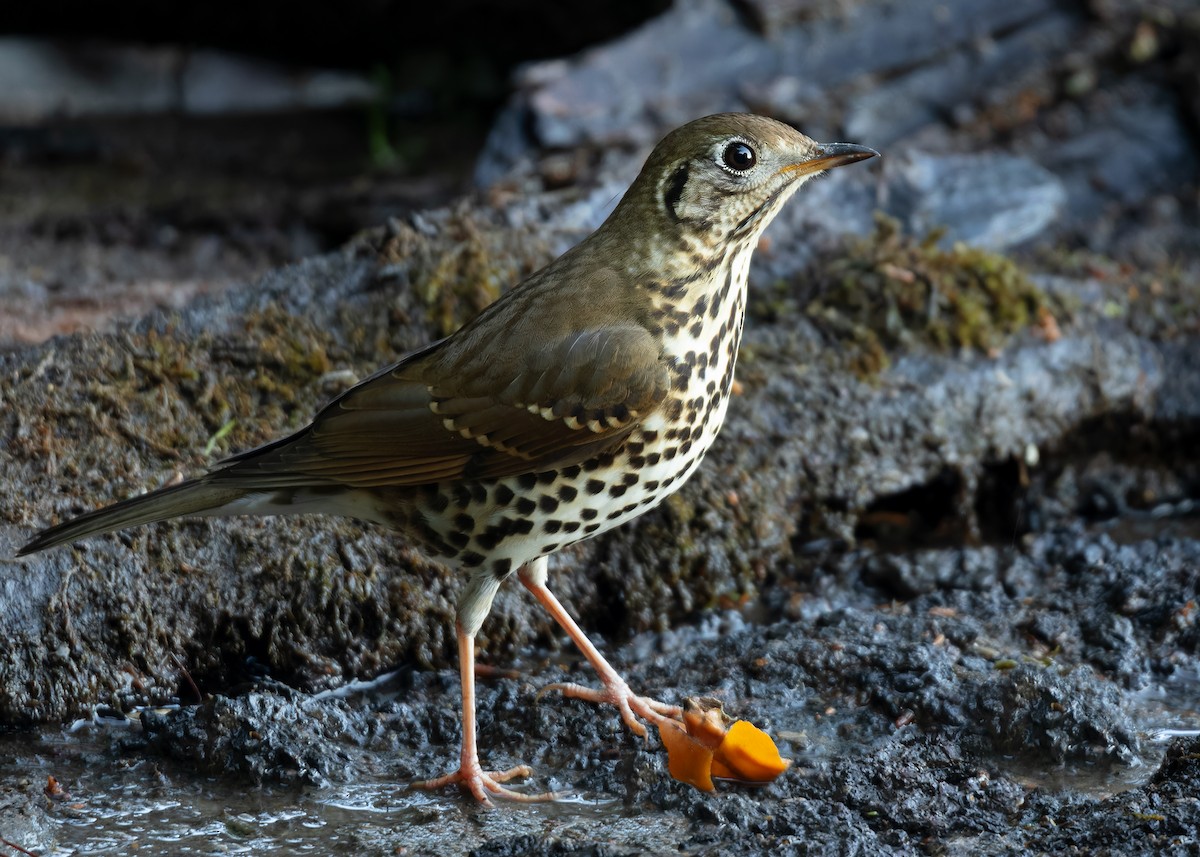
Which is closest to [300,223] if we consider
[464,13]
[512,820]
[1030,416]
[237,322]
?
[464,13]

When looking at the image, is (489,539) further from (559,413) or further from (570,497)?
(559,413)

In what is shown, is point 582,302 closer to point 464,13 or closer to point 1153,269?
point 1153,269

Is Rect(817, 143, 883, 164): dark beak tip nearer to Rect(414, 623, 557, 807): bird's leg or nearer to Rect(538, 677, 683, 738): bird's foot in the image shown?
Rect(538, 677, 683, 738): bird's foot

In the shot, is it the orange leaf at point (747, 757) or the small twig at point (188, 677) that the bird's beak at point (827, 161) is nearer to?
the orange leaf at point (747, 757)

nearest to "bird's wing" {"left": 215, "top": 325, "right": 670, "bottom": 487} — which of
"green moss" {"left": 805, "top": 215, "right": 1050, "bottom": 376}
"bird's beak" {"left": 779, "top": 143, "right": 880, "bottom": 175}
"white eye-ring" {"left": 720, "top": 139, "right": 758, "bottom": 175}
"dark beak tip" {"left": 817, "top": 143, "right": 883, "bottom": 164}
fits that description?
"white eye-ring" {"left": 720, "top": 139, "right": 758, "bottom": 175}

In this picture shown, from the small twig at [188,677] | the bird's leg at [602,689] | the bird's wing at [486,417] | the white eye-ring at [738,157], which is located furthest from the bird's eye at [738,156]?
the small twig at [188,677]

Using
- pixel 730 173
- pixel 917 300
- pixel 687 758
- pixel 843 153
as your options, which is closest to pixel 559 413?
pixel 730 173

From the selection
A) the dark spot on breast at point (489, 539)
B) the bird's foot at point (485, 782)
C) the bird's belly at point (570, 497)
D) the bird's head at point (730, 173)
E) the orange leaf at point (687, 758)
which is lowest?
the bird's foot at point (485, 782)
